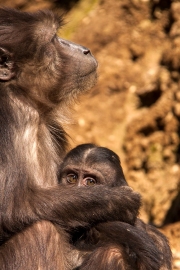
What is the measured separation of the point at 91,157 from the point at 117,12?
574 cm

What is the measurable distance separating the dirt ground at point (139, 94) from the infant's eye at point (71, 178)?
4.14 metres

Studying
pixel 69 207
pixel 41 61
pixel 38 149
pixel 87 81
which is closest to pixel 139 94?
pixel 87 81

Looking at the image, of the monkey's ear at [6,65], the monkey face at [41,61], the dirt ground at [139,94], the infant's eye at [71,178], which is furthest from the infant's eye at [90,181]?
the dirt ground at [139,94]

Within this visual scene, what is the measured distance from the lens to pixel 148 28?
1240 centimetres

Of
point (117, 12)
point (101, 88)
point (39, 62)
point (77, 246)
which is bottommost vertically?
point (101, 88)

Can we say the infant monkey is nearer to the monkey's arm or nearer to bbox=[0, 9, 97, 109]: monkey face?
the monkey's arm

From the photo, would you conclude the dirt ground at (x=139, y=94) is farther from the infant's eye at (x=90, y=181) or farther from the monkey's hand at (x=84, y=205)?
the monkey's hand at (x=84, y=205)

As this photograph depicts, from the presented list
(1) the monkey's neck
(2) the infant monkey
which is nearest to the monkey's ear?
(1) the monkey's neck

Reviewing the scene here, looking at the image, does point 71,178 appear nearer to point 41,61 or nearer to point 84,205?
point 84,205

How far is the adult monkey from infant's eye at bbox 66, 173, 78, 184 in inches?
5.0

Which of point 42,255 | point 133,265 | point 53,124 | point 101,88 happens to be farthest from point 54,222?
point 101,88

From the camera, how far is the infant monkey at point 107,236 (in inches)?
257

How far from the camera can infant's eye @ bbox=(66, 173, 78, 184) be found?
7.27 meters

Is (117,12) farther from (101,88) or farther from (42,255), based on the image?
(42,255)
